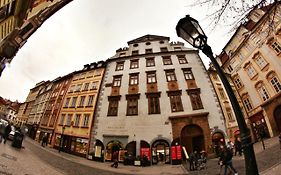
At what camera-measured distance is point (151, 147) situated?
449 inches

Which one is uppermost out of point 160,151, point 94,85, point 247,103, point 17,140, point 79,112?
point 94,85

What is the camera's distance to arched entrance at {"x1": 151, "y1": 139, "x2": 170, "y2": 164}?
1090 centimetres

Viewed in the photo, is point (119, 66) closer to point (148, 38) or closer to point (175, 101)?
point (148, 38)

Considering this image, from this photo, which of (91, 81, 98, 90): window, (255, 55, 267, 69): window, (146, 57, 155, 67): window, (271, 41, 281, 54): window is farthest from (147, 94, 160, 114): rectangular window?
(271, 41, 281, 54): window

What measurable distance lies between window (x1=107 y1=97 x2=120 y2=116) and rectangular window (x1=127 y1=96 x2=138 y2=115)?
109 centimetres

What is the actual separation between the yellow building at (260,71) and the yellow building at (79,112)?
1197 centimetres

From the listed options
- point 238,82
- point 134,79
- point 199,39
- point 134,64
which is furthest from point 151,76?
point 199,39

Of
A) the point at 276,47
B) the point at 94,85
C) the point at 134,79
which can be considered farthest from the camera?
the point at 94,85

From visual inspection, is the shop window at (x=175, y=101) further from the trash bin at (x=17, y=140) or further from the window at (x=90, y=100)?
the trash bin at (x=17, y=140)

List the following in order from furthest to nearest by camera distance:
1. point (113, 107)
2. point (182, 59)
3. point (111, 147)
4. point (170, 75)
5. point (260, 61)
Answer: point (182, 59) → point (170, 75) → point (113, 107) → point (111, 147) → point (260, 61)

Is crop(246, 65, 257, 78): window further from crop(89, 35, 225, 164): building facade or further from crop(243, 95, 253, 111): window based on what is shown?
crop(89, 35, 225, 164): building facade

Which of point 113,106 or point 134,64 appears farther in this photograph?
point 134,64

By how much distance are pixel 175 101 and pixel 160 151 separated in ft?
13.5

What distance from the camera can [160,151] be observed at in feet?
36.9
